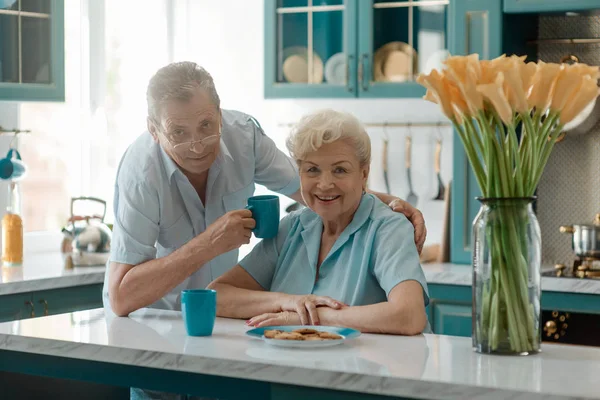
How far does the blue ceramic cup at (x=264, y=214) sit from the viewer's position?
7.93 ft

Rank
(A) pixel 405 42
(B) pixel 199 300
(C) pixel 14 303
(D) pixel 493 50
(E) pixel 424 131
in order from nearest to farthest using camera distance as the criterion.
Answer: (B) pixel 199 300
(C) pixel 14 303
(D) pixel 493 50
(A) pixel 405 42
(E) pixel 424 131

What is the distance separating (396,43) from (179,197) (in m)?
2.02

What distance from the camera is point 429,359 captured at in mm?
1867

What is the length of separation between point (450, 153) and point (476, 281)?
2.76 m

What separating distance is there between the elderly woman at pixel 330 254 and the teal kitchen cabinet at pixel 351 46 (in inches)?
75.5

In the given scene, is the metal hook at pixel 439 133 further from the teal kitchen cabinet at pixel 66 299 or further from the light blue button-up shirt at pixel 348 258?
the light blue button-up shirt at pixel 348 258

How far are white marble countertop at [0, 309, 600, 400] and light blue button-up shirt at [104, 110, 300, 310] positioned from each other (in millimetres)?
313

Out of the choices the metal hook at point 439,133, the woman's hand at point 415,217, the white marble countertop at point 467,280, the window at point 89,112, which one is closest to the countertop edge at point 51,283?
the window at point 89,112

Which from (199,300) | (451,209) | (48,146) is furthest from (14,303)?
(451,209)

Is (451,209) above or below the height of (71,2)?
below

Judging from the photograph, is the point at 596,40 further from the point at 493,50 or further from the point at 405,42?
the point at 405,42

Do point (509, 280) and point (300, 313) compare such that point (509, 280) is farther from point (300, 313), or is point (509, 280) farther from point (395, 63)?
point (395, 63)

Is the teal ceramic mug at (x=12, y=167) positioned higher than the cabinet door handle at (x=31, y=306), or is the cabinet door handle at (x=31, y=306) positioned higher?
the teal ceramic mug at (x=12, y=167)

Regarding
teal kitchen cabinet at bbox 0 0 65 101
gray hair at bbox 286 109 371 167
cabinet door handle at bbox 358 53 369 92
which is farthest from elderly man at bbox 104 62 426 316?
cabinet door handle at bbox 358 53 369 92
